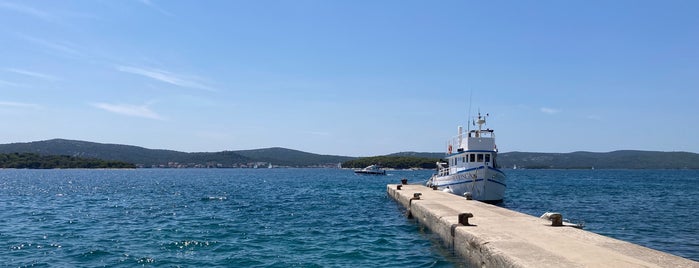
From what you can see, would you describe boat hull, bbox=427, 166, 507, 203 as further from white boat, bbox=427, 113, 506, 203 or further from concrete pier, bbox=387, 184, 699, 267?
concrete pier, bbox=387, 184, 699, 267

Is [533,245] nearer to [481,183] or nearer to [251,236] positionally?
[251,236]

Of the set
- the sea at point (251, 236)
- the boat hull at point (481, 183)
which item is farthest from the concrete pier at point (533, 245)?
the boat hull at point (481, 183)

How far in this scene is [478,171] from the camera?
119 ft

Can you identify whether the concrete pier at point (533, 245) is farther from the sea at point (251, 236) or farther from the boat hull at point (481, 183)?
the boat hull at point (481, 183)

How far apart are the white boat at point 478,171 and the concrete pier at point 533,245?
16591 millimetres

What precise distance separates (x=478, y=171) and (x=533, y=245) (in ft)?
79.4

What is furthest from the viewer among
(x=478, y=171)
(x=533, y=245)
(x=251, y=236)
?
(x=478, y=171)

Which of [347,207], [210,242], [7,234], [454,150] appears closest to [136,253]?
[210,242]

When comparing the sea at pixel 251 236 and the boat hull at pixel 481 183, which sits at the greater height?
the boat hull at pixel 481 183

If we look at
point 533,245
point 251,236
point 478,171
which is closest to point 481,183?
point 478,171

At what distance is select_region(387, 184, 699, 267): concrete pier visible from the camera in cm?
1054

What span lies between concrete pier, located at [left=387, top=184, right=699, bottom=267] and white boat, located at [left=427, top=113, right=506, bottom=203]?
16.6 m

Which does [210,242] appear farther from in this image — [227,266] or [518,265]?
[518,265]

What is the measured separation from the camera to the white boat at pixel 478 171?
36.3 meters
